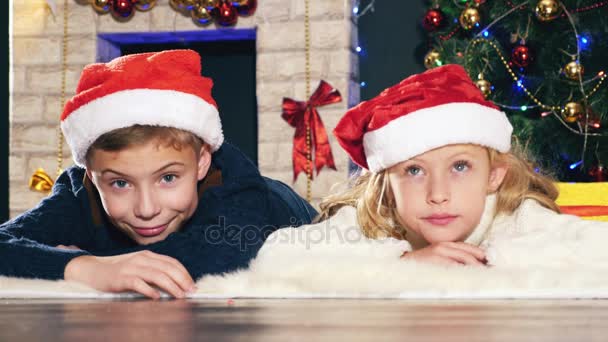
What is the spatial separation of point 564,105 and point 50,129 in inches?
95.8

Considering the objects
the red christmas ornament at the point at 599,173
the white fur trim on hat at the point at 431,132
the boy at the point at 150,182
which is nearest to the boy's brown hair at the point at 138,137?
the boy at the point at 150,182

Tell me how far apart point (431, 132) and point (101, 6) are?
2.63 metres

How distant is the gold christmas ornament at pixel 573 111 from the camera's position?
305 cm

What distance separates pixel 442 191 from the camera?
54.0 inches

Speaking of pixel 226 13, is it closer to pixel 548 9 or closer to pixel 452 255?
pixel 548 9

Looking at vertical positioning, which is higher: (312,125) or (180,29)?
(180,29)

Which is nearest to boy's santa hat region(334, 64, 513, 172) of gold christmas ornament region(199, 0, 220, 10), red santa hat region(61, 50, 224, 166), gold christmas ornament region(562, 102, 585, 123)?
red santa hat region(61, 50, 224, 166)

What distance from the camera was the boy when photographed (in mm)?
1249

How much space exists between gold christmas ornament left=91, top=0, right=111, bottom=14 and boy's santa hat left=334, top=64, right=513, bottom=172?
242 centimetres

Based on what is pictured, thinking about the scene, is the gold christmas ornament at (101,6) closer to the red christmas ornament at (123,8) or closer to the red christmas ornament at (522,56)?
the red christmas ornament at (123,8)

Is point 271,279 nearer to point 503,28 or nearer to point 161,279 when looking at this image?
point 161,279

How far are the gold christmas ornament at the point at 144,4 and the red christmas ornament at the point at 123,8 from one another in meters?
0.02

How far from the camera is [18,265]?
1.24 m

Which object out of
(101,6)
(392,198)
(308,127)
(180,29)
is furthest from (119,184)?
(101,6)
